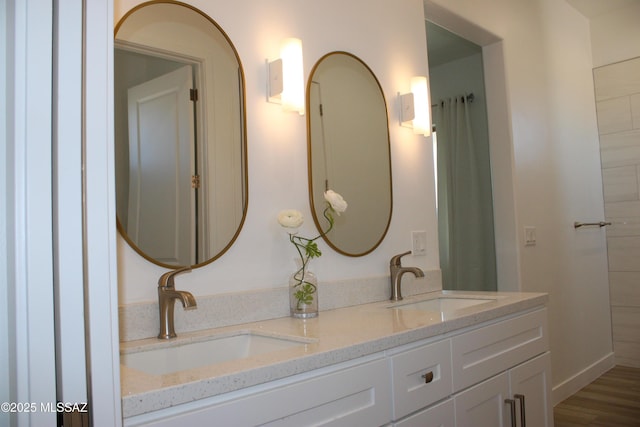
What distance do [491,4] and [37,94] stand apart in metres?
2.81

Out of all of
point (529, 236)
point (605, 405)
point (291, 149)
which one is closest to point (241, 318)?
point (291, 149)

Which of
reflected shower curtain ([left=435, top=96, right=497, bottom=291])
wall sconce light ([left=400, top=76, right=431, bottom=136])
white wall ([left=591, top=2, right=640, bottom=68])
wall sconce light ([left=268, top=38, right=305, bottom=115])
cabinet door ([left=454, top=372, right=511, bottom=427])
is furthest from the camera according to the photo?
white wall ([left=591, top=2, right=640, bottom=68])

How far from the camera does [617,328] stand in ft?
12.8

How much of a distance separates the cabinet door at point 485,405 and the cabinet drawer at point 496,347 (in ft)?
0.08

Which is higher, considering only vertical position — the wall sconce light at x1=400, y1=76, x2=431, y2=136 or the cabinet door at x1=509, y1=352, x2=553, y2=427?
the wall sconce light at x1=400, y1=76, x2=431, y2=136

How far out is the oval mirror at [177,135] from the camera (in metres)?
1.36

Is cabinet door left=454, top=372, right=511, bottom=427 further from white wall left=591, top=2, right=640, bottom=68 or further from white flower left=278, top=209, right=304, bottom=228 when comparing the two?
white wall left=591, top=2, right=640, bottom=68

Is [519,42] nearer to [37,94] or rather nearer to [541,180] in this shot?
[541,180]

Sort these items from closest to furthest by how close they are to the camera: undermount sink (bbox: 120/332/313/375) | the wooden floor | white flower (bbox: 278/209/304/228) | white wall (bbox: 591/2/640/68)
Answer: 1. undermount sink (bbox: 120/332/313/375)
2. white flower (bbox: 278/209/304/228)
3. the wooden floor
4. white wall (bbox: 591/2/640/68)

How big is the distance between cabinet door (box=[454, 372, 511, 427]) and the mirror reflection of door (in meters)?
0.90

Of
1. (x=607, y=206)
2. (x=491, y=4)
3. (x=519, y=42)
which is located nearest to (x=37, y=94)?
(x=491, y=4)

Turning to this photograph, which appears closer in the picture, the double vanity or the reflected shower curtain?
the double vanity

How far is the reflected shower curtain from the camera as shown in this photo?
3395 mm

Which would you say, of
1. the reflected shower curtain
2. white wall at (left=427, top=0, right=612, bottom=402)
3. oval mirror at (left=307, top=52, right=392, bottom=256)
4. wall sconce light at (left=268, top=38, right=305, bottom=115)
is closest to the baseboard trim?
white wall at (left=427, top=0, right=612, bottom=402)
